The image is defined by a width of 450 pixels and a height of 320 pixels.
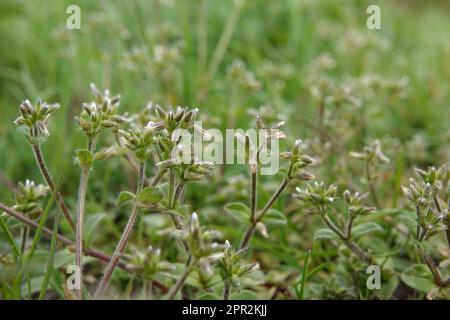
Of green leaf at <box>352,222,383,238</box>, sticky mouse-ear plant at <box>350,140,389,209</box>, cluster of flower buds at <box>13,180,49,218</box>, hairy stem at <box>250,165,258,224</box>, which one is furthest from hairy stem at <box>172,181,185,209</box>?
sticky mouse-ear plant at <box>350,140,389,209</box>

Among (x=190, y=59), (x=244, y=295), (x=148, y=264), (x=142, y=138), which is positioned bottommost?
(x=244, y=295)

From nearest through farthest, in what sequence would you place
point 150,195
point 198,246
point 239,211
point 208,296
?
point 198,246, point 150,195, point 208,296, point 239,211

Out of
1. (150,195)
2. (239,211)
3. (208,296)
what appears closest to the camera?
(150,195)

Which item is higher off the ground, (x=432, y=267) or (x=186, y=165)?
(x=186, y=165)

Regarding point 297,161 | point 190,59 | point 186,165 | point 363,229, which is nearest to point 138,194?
point 186,165

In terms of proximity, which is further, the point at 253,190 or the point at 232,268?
the point at 253,190

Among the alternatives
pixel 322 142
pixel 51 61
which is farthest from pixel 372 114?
pixel 51 61

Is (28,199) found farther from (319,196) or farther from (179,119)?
(319,196)

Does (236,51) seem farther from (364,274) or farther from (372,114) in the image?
(364,274)
